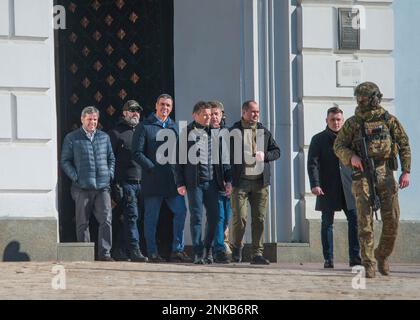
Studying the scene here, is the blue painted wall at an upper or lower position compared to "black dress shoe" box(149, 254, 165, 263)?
upper

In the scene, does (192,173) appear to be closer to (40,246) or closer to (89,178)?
(89,178)

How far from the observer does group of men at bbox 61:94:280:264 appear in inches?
716

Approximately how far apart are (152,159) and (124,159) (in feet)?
1.62

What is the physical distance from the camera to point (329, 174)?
Answer: 18.1 metres

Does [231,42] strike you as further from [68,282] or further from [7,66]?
[68,282]

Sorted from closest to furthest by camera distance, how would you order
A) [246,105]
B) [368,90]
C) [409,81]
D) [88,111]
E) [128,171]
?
1. [368,90]
2. [246,105]
3. [88,111]
4. [128,171]
5. [409,81]

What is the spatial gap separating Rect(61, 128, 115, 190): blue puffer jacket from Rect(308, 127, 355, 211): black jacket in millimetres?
2451

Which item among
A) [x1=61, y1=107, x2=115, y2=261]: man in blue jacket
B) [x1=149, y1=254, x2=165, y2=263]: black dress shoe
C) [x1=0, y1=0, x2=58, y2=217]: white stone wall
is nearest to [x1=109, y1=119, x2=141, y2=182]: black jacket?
[x1=61, y1=107, x2=115, y2=261]: man in blue jacket

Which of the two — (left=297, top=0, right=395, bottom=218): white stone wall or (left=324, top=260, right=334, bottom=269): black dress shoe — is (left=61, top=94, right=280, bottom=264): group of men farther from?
(left=297, top=0, right=395, bottom=218): white stone wall

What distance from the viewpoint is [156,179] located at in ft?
61.6

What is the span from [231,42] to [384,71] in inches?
77.3

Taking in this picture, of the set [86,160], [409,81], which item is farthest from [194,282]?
[409,81]

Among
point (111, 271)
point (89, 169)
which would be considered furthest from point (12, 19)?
point (111, 271)

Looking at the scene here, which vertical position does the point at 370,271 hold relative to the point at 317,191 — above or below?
below
